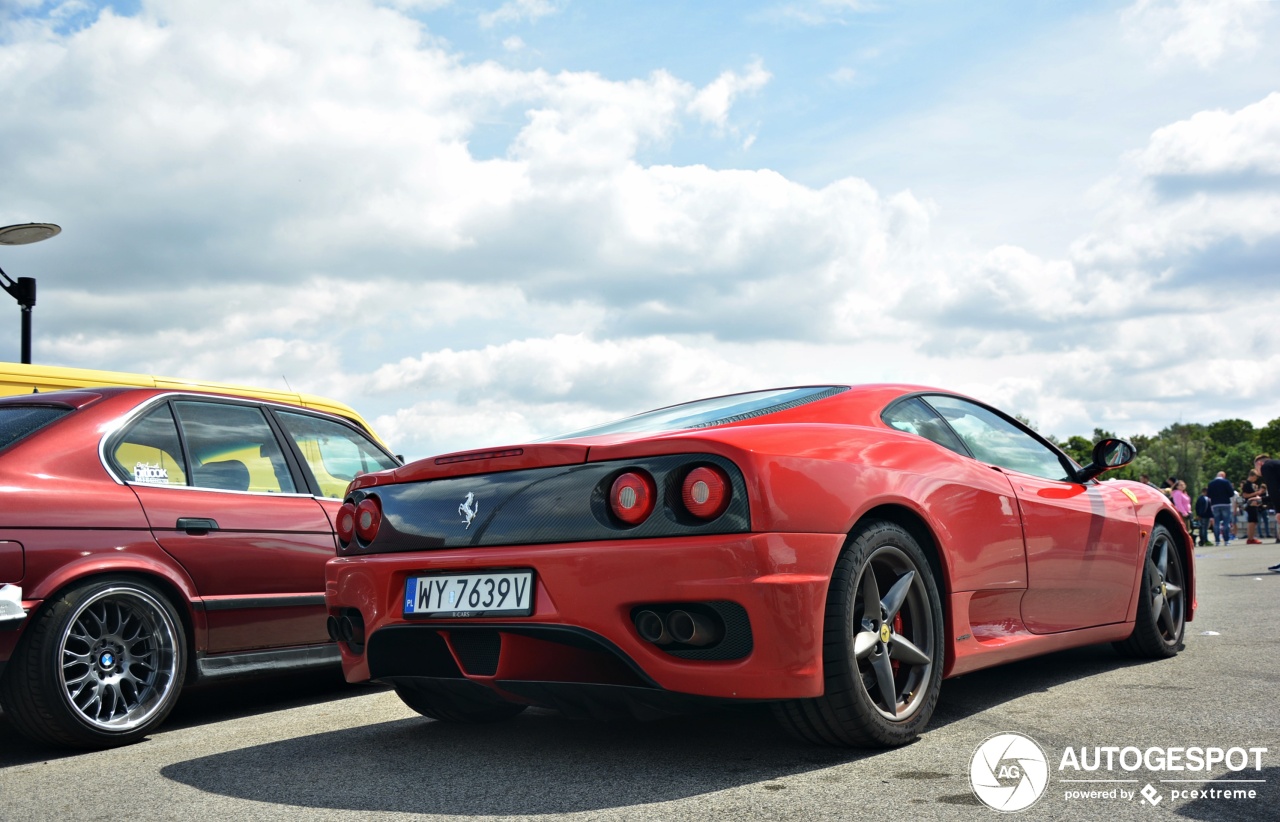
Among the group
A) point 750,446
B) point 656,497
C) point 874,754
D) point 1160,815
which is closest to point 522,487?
point 656,497

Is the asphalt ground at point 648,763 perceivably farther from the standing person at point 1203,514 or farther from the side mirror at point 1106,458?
the standing person at point 1203,514

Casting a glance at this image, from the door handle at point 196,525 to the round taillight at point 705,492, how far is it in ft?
8.49

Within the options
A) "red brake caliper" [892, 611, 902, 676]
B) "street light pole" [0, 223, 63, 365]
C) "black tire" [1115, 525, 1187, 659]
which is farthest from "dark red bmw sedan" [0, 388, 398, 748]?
"street light pole" [0, 223, 63, 365]

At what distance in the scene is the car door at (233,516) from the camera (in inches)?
194

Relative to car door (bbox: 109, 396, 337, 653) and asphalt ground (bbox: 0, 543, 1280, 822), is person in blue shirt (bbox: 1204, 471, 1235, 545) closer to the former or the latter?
asphalt ground (bbox: 0, 543, 1280, 822)

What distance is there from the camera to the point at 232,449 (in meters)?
5.48

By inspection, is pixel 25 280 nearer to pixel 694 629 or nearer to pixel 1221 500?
pixel 694 629

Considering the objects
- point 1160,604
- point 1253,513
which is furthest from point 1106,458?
point 1253,513

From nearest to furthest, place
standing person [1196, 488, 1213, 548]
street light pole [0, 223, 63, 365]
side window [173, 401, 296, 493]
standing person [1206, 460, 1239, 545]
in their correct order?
side window [173, 401, 296, 493] < street light pole [0, 223, 63, 365] < standing person [1206, 460, 1239, 545] < standing person [1196, 488, 1213, 548]

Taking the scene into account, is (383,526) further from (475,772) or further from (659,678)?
(659,678)

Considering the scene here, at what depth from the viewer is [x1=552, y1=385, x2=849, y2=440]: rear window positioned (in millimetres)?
3991

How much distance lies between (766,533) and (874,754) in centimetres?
86

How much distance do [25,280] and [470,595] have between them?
13395 mm

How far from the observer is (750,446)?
337cm
